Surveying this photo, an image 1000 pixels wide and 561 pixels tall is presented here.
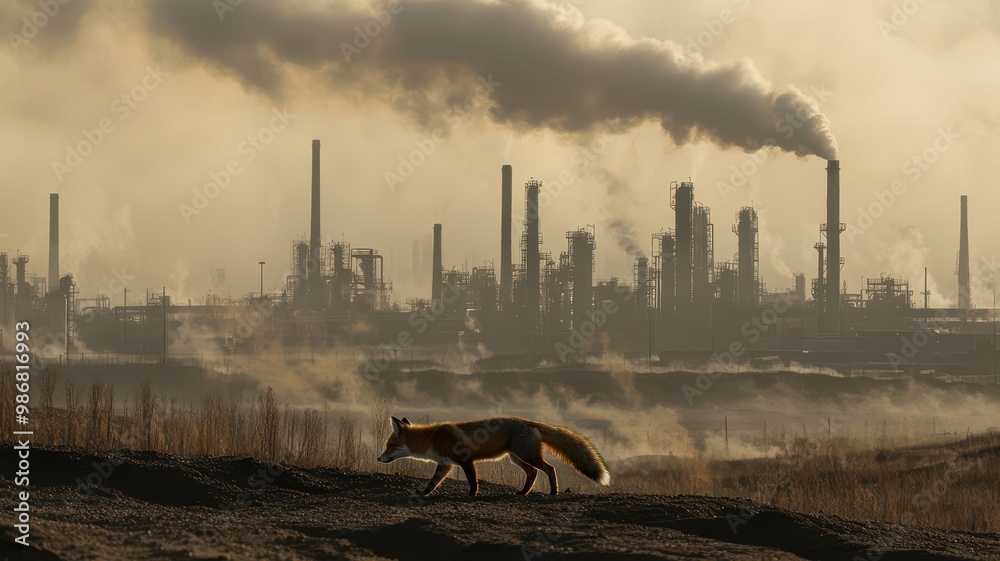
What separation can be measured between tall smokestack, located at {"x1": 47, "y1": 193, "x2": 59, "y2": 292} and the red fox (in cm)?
7595

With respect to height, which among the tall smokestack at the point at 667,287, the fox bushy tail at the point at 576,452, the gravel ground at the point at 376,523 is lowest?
the gravel ground at the point at 376,523

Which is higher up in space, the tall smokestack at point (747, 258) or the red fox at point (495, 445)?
the tall smokestack at point (747, 258)

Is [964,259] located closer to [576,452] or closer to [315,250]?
[315,250]

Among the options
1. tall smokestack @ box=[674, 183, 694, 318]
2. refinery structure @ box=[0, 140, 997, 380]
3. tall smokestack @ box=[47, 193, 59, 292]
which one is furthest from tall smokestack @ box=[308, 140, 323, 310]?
tall smokestack @ box=[674, 183, 694, 318]

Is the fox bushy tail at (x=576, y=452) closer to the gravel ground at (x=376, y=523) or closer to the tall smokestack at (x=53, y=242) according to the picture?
the gravel ground at (x=376, y=523)

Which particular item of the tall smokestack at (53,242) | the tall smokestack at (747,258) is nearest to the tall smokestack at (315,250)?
the tall smokestack at (53,242)

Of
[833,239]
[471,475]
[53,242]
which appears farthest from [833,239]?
[53,242]

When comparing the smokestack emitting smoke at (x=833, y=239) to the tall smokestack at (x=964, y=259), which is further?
the tall smokestack at (x=964, y=259)

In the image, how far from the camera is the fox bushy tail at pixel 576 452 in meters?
10.4

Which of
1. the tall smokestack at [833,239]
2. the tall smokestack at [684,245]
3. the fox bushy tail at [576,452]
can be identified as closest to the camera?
the fox bushy tail at [576,452]

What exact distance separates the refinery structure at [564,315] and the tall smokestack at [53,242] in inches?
4.2

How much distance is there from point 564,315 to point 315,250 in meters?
20.5

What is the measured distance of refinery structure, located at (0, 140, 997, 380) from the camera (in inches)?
2881

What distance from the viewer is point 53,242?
263ft
